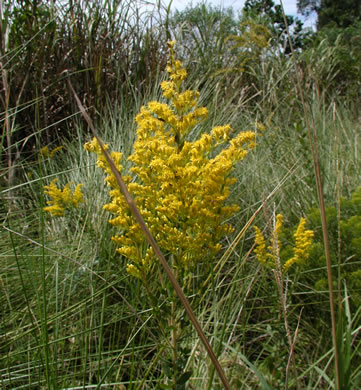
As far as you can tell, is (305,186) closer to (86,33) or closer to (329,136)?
(329,136)

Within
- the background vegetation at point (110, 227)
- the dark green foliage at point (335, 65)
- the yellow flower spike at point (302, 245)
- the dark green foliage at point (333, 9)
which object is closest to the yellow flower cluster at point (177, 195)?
the background vegetation at point (110, 227)

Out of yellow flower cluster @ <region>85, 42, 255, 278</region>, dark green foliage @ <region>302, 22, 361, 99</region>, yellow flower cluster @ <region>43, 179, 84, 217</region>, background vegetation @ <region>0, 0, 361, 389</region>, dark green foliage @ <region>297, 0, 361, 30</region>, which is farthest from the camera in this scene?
dark green foliage @ <region>297, 0, 361, 30</region>

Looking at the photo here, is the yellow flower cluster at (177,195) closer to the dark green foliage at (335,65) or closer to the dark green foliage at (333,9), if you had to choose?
the dark green foliage at (335,65)

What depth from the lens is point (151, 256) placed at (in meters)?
0.98

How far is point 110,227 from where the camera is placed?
198 cm

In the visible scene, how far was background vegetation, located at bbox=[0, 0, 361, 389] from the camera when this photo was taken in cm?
117

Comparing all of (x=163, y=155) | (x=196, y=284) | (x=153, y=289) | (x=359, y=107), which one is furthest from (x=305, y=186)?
(x=359, y=107)

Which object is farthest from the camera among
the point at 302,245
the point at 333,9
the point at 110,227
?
the point at 333,9

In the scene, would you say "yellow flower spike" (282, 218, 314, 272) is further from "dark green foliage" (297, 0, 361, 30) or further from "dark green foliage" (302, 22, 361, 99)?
"dark green foliage" (297, 0, 361, 30)

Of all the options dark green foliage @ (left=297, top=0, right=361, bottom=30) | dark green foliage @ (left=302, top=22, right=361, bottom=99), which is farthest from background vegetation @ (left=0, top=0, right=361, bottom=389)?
dark green foliage @ (left=297, top=0, right=361, bottom=30)

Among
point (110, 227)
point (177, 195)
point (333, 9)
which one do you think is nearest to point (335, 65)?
point (110, 227)

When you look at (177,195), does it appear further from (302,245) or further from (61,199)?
(61,199)

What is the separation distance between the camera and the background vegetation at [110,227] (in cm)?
117

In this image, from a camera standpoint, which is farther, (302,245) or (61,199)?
(61,199)
